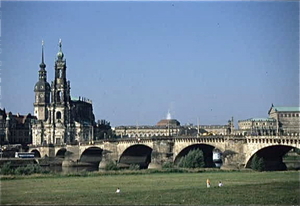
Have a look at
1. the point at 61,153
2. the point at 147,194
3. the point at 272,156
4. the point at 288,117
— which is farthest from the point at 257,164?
the point at 288,117

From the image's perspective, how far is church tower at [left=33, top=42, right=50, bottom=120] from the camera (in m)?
167

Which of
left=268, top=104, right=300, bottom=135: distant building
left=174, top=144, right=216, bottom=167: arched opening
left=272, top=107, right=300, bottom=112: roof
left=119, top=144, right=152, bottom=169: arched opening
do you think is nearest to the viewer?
left=174, top=144, right=216, bottom=167: arched opening

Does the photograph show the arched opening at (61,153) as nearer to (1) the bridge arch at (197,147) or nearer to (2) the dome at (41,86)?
(2) the dome at (41,86)

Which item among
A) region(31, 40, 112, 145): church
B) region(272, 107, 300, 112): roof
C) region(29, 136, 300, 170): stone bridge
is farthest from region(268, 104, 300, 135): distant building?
region(29, 136, 300, 170): stone bridge

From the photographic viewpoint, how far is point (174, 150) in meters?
97.0

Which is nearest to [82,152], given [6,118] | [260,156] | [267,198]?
[6,118]

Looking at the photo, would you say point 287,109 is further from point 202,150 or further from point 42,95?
point 202,150

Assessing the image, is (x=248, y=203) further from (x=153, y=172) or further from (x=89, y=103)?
(x=89, y=103)

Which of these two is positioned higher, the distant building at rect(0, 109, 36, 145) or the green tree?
the distant building at rect(0, 109, 36, 145)

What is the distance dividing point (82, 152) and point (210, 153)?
123 feet

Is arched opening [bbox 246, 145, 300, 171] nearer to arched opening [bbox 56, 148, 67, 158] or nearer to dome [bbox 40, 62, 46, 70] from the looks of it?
arched opening [bbox 56, 148, 67, 158]

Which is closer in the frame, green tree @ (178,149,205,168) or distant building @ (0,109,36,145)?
green tree @ (178,149,205,168)

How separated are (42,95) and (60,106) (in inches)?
451

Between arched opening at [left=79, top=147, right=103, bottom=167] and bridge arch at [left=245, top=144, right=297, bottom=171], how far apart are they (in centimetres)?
5473
